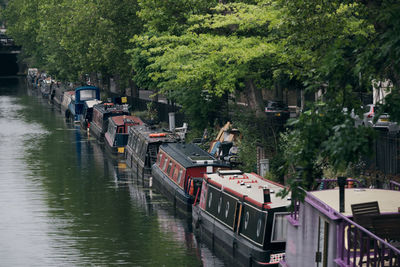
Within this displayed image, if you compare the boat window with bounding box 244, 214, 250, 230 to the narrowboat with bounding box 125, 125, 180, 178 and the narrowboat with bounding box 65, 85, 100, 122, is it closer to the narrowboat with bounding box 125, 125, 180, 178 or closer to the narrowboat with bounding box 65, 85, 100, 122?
the narrowboat with bounding box 125, 125, 180, 178

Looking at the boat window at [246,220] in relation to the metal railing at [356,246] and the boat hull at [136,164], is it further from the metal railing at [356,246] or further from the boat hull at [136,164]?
the boat hull at [136,164]

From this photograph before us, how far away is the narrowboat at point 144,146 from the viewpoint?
4338cm

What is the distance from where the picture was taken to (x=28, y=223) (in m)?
35.4

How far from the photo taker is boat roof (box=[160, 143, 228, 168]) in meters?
34.3

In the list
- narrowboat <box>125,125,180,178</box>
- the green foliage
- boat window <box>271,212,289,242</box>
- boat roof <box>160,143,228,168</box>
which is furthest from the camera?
narrowboat <box>125,125,180,178</box>

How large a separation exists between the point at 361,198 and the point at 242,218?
7580 millimetres

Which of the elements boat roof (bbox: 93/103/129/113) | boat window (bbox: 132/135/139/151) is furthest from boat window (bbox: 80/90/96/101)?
boat window (bbox: 132/135/139/151)

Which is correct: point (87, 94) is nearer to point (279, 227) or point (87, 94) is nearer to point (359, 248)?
point (279, 227)

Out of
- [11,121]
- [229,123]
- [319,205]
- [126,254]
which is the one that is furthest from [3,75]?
[319,205]

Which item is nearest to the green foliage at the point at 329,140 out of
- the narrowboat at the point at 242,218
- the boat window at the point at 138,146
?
the narrowboat at the point at 242,218

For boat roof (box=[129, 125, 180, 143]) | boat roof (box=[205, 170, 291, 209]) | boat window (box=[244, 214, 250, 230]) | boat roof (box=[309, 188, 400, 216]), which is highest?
boat roof (box=[309, 188, 400, 216])

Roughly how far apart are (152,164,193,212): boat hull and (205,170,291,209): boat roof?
12.9 ft

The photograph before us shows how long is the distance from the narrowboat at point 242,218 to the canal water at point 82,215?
84 cm

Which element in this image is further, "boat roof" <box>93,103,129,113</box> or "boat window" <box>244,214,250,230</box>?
"boat roof" <box>93,103,129,113</box>
